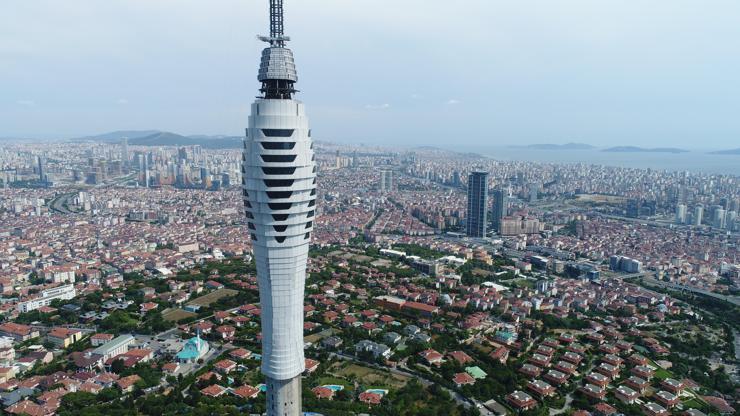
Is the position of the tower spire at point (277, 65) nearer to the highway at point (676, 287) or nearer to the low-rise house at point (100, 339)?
the low-rise house at point (100, 339)

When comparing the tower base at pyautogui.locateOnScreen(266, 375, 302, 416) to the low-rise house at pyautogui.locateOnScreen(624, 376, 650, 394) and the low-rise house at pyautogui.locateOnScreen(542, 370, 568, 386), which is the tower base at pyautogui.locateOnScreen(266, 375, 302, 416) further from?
the low-rise house at pyautogui.locateOnScreen(624, 376, 650, 394)

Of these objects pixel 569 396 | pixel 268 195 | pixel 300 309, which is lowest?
pixel 569 396

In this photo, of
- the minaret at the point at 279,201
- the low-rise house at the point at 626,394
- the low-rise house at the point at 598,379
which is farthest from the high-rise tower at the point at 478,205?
the minaret at the point at 279,201

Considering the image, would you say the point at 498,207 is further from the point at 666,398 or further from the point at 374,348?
the point at 666,398

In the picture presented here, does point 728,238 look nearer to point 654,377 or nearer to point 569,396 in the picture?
point 654,377

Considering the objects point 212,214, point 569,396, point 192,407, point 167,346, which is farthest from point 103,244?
point 569,396

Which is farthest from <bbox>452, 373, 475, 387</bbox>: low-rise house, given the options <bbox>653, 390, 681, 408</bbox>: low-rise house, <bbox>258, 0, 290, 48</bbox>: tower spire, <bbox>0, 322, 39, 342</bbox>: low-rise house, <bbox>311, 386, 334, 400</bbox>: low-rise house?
<bbox>0, 322, 39, 342</bbox>: low-rise house
